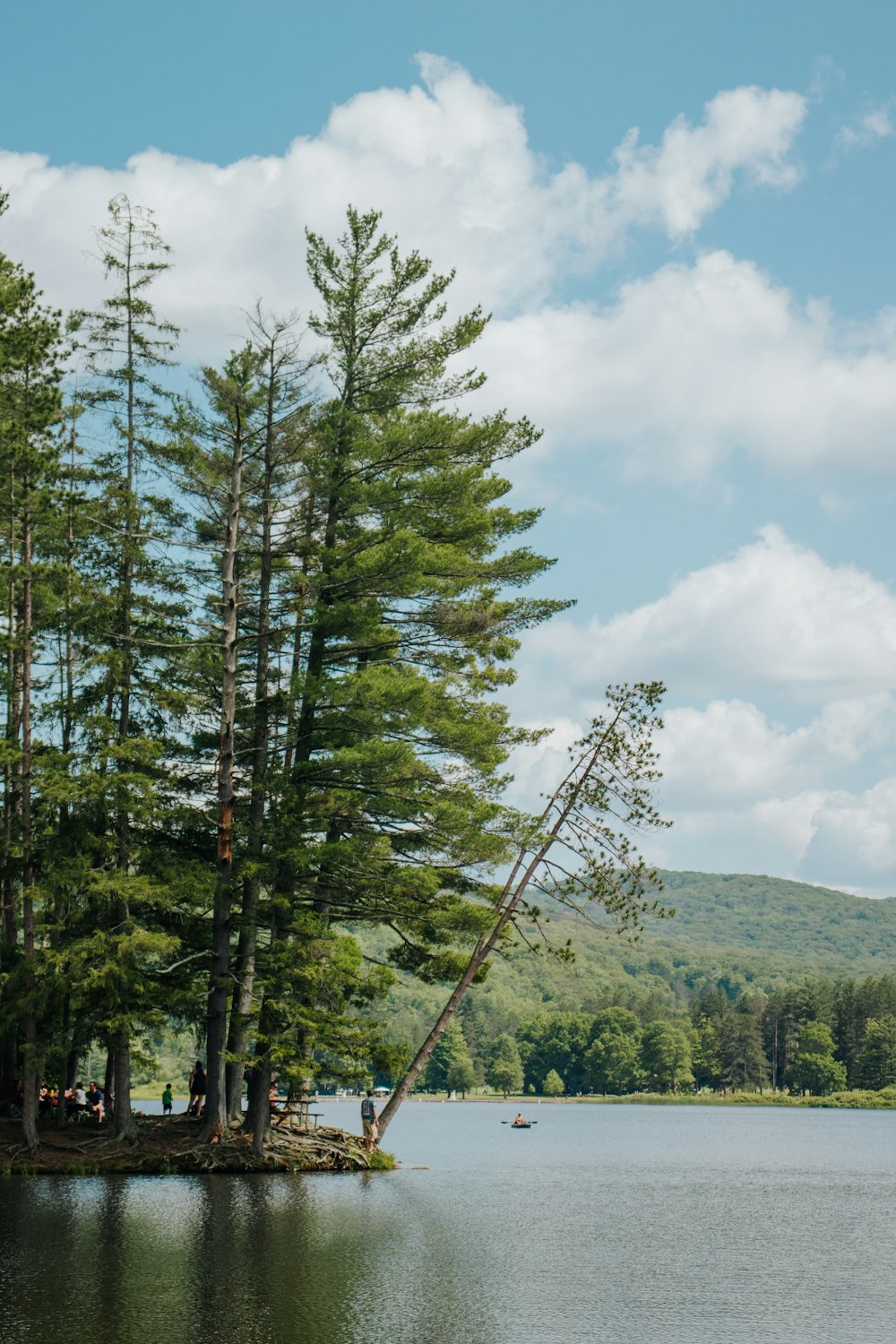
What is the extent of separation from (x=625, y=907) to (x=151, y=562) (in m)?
14.0

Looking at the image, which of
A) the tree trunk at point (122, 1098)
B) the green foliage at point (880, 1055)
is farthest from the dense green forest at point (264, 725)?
the green foliage at point (880, 1055)

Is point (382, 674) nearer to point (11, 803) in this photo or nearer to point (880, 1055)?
point (11, 803)

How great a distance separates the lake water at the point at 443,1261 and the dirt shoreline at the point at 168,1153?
1177mm

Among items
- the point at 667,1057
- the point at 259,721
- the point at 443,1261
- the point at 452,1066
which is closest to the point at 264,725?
the point at 259,721

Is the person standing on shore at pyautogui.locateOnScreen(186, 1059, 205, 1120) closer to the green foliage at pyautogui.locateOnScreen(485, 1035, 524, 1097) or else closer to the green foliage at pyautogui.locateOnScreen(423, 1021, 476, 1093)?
the green foliage at pyautogui.locateOnScreen(423, 1021, 476, 1093)

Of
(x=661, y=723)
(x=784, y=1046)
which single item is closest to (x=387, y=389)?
(x=661, y=723)

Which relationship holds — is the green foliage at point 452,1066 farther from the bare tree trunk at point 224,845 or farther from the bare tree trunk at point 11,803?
the bare tree trunk at point 224,845

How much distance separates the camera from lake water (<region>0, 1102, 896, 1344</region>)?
40.1ft

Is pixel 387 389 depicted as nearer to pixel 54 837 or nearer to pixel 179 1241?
pixel 54 837

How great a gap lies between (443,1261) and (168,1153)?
13666mm

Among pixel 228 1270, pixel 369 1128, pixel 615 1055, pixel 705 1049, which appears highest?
pixel 228 1270

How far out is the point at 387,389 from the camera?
1267 inches

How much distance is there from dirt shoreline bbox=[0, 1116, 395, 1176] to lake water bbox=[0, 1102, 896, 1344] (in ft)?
3.86

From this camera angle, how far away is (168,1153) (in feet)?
92.5
